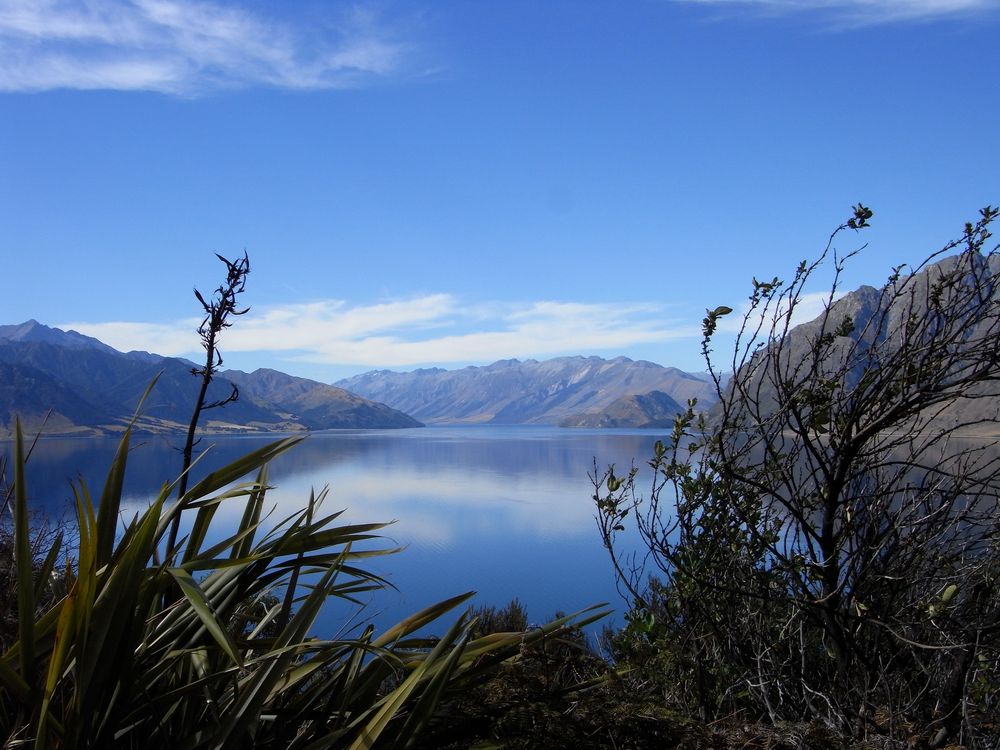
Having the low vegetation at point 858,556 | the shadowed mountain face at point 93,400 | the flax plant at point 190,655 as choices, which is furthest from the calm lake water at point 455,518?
the shadowed mountain face at point 93,400

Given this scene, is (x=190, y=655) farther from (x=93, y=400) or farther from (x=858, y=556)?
(x=93, y=400)

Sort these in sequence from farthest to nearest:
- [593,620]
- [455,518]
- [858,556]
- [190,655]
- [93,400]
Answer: [93,400] → [455,518] → [858,556] → [593,620] → [190,655]

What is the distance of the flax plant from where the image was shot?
1517 millimetres

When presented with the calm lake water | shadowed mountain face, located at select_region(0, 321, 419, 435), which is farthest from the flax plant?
shadowed mountain face, located at select_region(0, 321, 419, 435)

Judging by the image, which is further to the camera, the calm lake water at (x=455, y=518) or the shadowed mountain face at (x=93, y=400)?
the shadowed mountain face at (x=93, y=400)

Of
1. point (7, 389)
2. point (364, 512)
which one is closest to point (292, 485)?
point (364, 512)

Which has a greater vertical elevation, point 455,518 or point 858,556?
point 858,556

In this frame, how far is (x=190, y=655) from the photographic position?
6.19 feet

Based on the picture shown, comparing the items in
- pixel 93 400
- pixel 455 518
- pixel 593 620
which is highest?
pixel 93 400

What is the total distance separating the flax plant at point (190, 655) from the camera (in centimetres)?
152

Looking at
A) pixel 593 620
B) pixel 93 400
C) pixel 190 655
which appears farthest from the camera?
pixel 93 400

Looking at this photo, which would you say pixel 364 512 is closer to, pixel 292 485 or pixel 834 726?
pixel 292 485

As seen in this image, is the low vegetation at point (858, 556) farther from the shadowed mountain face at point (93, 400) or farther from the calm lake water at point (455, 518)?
the shadowed mountain face at point (93, 400)

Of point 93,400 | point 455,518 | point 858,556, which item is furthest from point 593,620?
point 93,400
